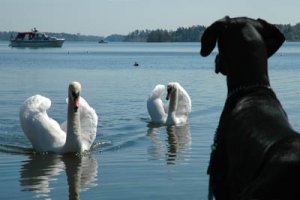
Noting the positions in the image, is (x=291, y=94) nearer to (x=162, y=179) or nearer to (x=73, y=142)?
(x=73, y=142)

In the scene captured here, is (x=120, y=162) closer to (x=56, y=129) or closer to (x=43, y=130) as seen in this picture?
(x=43, y=130)

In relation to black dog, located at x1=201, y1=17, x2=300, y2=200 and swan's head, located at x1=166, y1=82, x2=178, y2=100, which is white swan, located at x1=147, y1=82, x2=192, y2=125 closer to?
swan's head, located at x1=166, y1=82, x2=178, y2=100

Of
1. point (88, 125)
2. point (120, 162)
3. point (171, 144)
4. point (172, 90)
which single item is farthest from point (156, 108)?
point (120, 162)

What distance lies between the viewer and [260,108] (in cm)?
377

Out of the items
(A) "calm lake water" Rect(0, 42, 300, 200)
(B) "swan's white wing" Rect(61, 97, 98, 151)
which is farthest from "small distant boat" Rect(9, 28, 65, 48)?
(B) "swan's white wing" Rect(61, 97, 98, 151)

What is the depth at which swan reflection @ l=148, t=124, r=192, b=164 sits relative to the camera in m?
11.9

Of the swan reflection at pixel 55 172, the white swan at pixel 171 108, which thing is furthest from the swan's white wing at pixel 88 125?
the white swan at pixel 171 108

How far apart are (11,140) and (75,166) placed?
362cm

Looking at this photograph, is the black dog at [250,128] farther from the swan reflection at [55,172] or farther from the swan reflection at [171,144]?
the swan reflection at [171,144]

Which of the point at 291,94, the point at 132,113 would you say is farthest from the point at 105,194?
the point at 291,94

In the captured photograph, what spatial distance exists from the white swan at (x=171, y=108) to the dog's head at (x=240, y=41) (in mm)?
13071

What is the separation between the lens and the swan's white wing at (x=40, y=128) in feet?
40.4

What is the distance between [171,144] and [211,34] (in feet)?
31.4

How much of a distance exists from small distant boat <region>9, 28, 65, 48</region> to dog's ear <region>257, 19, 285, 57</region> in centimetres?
13266
